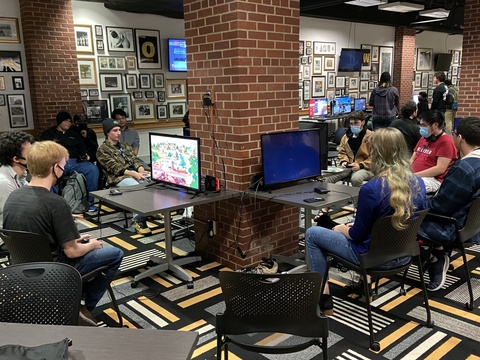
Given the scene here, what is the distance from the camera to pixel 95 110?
7.51m

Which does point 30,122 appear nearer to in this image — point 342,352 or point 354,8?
point 342,352

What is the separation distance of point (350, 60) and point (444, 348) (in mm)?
9658

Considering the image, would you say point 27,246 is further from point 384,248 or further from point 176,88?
point 176,88

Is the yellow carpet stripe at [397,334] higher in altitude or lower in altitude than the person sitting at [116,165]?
lower

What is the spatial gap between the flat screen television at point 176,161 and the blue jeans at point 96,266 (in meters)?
0.89

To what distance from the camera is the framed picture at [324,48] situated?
409 inches

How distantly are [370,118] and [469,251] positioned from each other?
5387mm

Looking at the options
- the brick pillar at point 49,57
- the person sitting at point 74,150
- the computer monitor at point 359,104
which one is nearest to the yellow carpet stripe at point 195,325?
the person sitting at point 74,150

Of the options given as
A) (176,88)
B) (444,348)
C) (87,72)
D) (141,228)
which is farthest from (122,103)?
(444,348)

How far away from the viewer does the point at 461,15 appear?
28.3ft

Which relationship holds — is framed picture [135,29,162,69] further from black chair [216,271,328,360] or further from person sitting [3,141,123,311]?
black chair [216,271,328,360]

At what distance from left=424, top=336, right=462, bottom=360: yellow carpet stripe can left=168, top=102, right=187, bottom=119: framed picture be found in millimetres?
7042

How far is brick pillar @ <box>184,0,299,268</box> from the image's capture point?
326 cm

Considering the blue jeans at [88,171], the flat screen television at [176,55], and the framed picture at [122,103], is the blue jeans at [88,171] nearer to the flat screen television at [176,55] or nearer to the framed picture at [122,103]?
the framed picture at [122,103]
